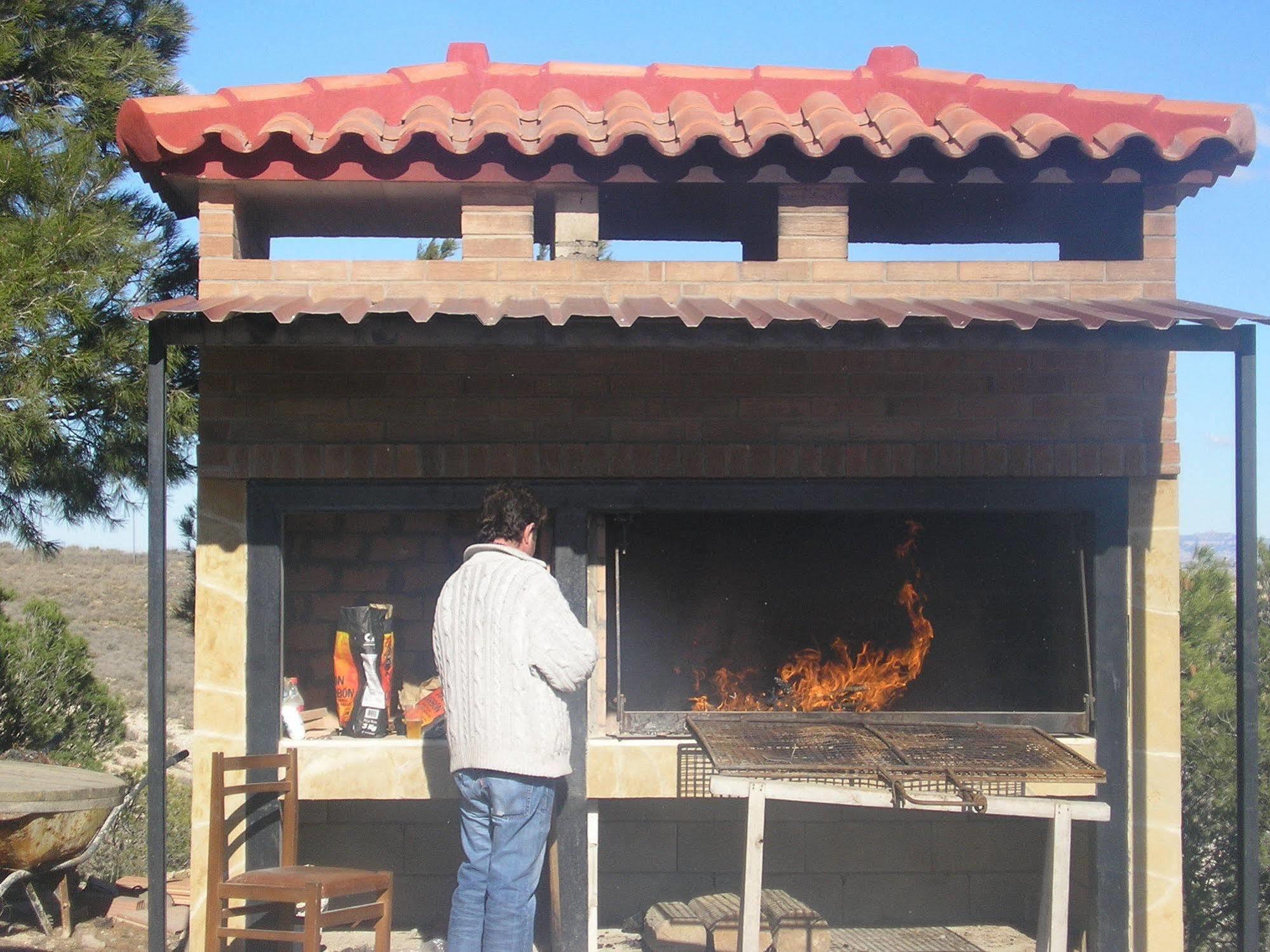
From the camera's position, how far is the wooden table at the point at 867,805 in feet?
16.1

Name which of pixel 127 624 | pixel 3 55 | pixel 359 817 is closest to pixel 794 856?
pixel 359 817

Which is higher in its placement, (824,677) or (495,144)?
(495,144)

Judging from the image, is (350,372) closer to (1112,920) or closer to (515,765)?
(515,765)

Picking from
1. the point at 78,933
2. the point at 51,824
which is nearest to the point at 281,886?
the point at 51,824

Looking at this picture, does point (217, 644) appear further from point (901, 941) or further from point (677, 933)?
point (901, 941)

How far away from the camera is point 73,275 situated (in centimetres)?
757

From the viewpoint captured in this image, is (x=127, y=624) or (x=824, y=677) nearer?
(x=824, y=677)

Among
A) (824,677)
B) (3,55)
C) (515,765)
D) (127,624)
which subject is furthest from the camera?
(127,624)

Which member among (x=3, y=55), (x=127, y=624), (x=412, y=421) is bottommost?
(x=127, y=624)

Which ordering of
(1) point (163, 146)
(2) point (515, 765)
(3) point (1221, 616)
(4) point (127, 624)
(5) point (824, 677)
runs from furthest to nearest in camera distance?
(4) point (127, 624) → (3) point (1221, 616) → (5) point (824, 677) → (1) point (163, 146) → (2) point (515, 765)

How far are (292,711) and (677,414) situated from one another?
7.36 ft

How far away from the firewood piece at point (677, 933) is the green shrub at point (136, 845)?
14.4ft

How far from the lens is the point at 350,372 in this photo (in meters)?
5.93

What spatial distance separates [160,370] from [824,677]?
3.38 meters
